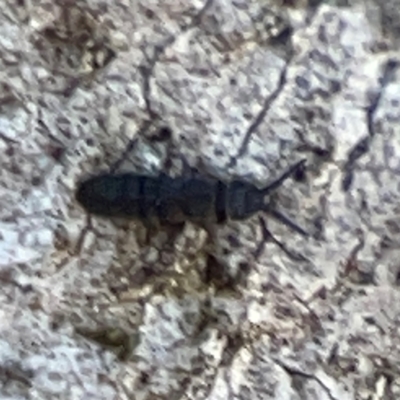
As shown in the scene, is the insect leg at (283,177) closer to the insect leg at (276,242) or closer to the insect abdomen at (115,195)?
the insect leg at (276,242)

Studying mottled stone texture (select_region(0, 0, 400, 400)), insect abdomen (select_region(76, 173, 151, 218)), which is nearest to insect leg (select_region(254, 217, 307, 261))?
mottled stone texture (select_region(0, 0, 400, 400))

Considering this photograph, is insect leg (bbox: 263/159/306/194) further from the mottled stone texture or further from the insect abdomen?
the insect abdomen

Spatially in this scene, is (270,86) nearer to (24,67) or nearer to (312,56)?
(312,56)

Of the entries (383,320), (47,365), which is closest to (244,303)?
(383,320)

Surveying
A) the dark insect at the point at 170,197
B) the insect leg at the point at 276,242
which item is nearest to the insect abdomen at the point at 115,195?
the dark insect at the point at 170,197

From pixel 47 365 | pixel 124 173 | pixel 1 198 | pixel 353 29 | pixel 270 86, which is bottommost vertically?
pixel 47 365

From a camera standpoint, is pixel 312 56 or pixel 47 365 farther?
pixel 47 365

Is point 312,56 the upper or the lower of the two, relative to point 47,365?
upper

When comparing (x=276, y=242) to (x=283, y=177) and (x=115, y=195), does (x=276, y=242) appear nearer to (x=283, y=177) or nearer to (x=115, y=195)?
(x=283, y=177)
